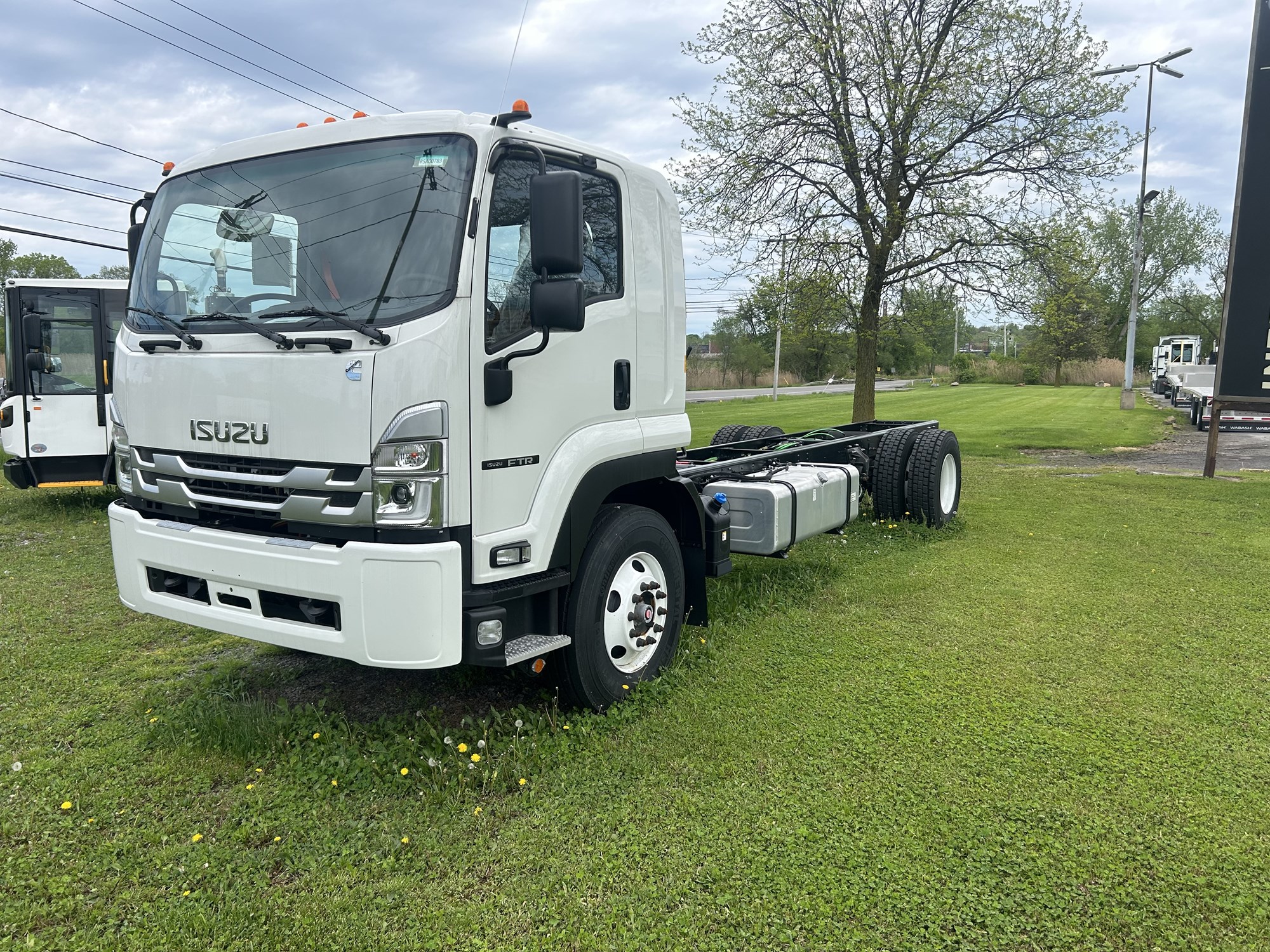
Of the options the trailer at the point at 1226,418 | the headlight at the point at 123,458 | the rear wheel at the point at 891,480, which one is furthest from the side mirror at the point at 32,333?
the trailer at the point at 1226,418

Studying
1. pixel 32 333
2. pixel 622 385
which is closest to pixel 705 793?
pixel 622 385

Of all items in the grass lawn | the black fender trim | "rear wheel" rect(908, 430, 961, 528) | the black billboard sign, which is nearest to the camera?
the grass lawn

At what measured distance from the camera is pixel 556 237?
125 inches

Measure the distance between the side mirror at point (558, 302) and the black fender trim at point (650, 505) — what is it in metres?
0.82

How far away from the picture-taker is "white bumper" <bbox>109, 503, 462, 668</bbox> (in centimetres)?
314

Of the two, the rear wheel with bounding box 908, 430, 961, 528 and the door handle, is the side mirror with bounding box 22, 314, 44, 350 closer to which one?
the door handle

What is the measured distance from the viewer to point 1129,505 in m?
9.68

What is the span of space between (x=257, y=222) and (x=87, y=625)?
3538 mm

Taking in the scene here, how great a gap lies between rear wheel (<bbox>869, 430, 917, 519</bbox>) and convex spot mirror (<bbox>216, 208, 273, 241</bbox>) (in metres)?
6.15

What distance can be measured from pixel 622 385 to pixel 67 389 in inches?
339

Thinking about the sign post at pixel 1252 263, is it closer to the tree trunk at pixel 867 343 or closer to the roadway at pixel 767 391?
the tree trunk at pixel 867 343

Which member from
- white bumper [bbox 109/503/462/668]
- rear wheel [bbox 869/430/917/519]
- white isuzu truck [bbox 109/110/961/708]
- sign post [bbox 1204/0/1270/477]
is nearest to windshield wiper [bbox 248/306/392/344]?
white isuzu truck [bbox 109/110/961/708]

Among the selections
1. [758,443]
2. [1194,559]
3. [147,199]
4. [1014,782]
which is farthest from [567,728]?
[1194,559]

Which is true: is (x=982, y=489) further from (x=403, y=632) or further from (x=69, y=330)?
(x=69, y=330)
